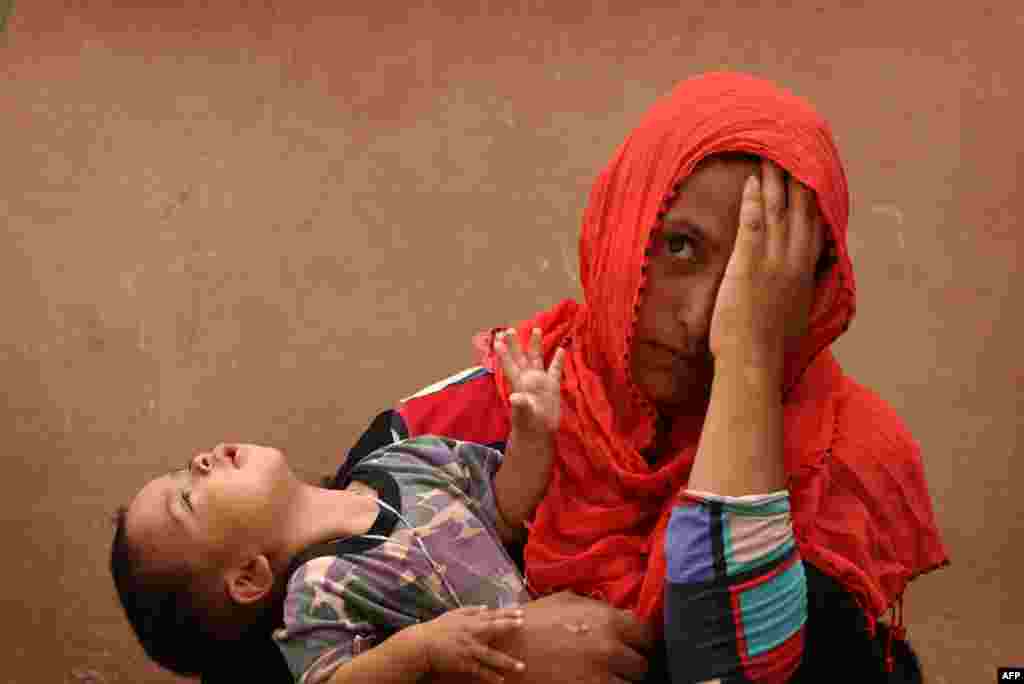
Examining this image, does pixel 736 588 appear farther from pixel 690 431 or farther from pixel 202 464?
pixel 202 464

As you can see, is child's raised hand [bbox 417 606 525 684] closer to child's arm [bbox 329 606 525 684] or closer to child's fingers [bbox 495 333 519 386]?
child's arm [bbox 329 606 525 684]

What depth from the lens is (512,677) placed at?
185cm

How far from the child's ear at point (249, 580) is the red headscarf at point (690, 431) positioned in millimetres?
423

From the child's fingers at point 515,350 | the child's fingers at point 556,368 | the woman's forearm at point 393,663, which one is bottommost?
the woman's forearm at point 393,663

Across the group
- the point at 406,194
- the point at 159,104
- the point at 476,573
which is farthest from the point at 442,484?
the point at 159,104

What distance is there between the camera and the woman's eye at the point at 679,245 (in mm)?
1917

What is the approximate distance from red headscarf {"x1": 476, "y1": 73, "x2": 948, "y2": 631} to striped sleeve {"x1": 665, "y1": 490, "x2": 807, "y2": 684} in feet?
0.47

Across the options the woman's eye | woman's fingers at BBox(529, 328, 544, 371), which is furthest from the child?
the woman's eye

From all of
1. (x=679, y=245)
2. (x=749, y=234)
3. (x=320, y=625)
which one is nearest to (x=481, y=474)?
(x=320, y=625)

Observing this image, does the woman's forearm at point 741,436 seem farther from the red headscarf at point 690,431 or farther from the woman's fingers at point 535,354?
the woman's fingers at point 535,354

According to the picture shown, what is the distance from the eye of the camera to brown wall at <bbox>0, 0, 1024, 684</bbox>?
344 centimetres

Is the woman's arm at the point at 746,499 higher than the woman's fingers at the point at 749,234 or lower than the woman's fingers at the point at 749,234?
lower

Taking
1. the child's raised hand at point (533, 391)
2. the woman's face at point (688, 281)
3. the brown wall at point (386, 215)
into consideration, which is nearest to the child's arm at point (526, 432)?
the child's raised hand at point (533, 391)

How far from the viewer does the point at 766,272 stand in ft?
5.96
